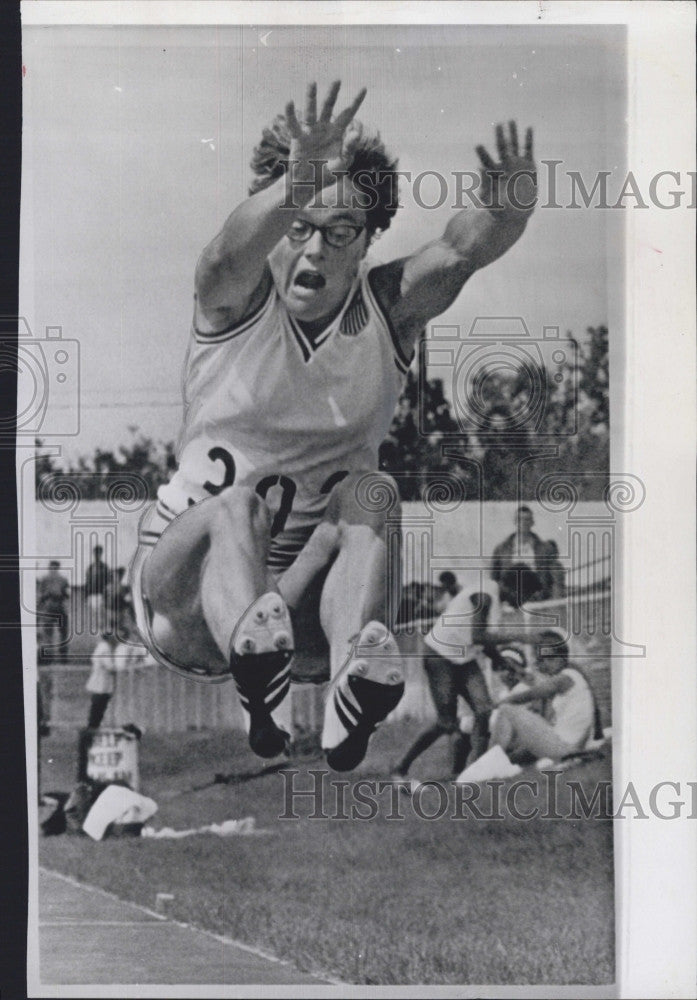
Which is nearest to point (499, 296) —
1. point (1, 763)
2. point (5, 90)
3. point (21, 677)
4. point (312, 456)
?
point (312, 456)

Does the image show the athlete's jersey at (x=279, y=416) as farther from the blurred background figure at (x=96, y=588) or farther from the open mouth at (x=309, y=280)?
the blurred background figure at (x=96, y=588)

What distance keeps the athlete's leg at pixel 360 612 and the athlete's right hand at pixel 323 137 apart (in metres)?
0.91

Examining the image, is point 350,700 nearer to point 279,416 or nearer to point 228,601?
point 228,601

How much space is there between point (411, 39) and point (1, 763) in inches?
98.3

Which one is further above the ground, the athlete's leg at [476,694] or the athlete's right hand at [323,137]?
the athlete's right hand at [323,137]

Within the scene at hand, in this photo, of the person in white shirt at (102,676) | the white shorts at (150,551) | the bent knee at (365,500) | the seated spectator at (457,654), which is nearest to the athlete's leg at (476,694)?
the seated spectator at (457,654)

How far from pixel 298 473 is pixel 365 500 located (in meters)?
0.22

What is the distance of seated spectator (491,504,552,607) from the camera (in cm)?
353

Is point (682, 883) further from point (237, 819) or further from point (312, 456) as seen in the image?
point (312, 456)

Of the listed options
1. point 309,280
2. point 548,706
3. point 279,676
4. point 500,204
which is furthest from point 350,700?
point 500,204

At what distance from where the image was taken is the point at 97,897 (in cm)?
353

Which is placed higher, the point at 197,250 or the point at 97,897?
the point at 197,250

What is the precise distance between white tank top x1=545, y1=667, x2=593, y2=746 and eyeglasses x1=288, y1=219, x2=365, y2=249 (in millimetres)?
1442

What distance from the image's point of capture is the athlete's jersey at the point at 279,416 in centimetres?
352
